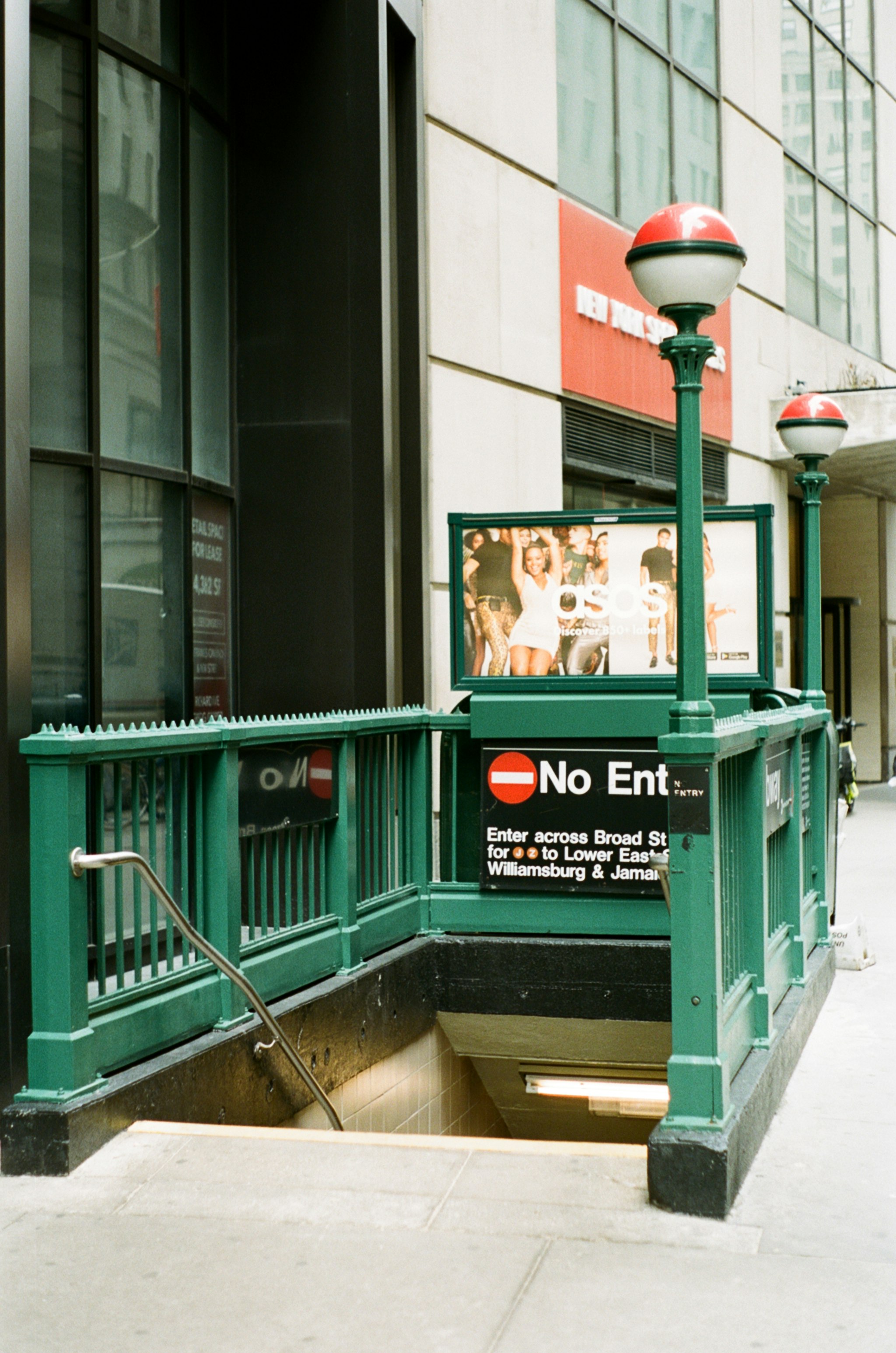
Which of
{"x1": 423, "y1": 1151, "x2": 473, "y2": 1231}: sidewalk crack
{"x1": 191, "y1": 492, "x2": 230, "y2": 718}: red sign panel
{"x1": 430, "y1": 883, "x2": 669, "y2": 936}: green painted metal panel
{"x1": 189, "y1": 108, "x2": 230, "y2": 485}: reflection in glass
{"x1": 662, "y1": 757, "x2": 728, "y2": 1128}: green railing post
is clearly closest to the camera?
{"x1": 423, "y1": 1151, "x2": 473, "y2": 1231}: sidewalk crack

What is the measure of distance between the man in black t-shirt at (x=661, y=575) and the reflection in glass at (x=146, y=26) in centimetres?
432

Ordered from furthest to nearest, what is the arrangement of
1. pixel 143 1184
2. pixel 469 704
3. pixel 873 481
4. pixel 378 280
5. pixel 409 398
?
pixel 873 481
pixel 409 398
pixel 378 280
pixel 469 704
pixel 143 1184

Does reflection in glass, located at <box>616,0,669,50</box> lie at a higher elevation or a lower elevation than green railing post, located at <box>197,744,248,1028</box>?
higher

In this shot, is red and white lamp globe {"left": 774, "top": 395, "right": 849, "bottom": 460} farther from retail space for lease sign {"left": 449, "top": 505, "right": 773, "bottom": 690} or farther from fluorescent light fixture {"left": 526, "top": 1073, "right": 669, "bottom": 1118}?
fluorescent light fixture {"left": 526, "top": 1073, "right": 669, "bottom": 1118}

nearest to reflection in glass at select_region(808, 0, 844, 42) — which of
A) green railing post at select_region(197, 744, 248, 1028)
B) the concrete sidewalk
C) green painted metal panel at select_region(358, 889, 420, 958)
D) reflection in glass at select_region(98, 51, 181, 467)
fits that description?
reflection in glass at select_region(98, 51, 181, 467)

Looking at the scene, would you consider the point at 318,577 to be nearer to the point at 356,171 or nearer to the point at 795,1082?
the point at 356,171

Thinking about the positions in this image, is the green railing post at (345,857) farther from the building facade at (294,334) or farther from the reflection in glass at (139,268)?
the reflection in glass at (139,268)

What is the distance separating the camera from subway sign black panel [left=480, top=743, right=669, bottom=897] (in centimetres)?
772

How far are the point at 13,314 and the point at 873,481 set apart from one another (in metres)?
18.0

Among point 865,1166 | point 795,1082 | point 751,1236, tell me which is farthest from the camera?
point 795,1082

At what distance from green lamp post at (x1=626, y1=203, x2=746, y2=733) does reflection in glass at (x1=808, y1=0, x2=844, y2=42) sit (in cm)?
A: 1849

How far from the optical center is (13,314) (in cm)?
654

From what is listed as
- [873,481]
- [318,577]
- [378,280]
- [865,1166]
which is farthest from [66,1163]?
[873,481]

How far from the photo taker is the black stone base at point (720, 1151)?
452cm
